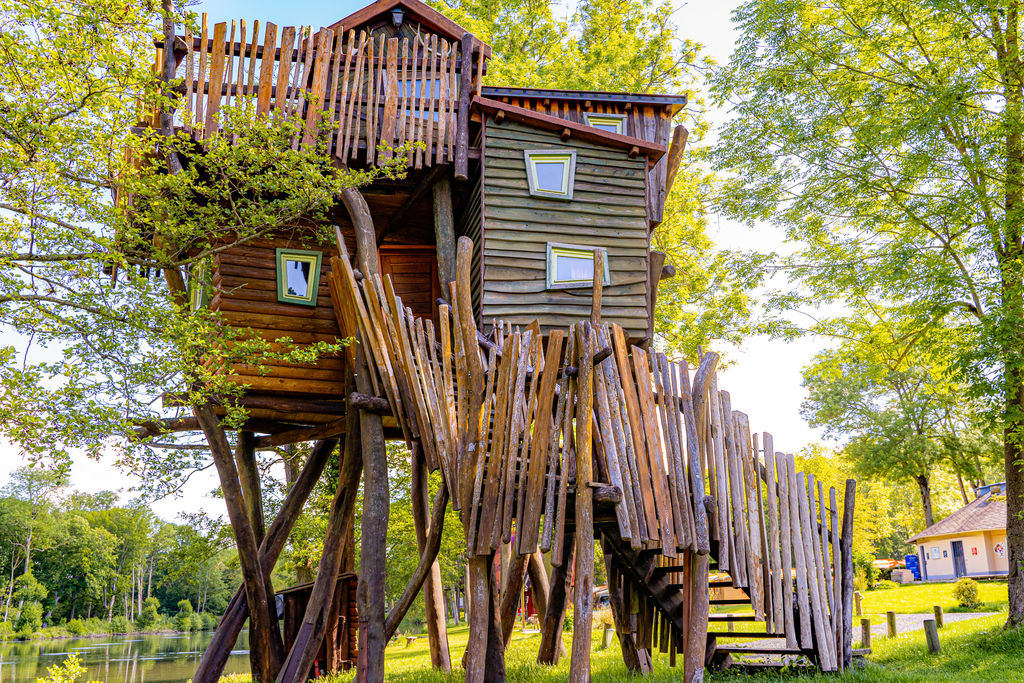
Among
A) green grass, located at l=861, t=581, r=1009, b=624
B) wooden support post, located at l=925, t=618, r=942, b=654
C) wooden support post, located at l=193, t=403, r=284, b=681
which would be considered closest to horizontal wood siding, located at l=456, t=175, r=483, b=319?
wooden support post, located at l=193, t=403, r=284, b=681

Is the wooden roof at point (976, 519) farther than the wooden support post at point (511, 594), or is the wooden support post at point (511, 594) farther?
the wooden roof at point (976, 519)

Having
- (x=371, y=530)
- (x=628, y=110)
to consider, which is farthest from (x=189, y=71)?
(x=628, y=110)

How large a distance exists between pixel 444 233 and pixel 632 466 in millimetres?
5781

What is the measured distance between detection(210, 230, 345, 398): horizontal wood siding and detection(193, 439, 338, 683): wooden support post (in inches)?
79.7

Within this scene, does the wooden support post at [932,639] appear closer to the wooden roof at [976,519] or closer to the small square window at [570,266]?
the small square window at [570,266]

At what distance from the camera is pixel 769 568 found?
859 cm

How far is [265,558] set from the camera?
523 inches

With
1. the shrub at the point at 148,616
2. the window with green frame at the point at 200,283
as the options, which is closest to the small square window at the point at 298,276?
the window with green frame at the point at 200,283

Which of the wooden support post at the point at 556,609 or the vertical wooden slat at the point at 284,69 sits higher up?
the vertical wooden slat at the point at 284,69

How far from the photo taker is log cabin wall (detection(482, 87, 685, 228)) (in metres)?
14.1

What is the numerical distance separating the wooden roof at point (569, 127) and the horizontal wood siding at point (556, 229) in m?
0.13

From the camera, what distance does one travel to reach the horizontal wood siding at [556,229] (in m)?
11.8

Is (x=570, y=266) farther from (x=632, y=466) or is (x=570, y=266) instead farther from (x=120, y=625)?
(x=120, y=625)

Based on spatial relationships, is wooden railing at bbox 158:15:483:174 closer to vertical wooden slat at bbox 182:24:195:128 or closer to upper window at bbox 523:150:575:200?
vertical wooden slat at bbox 182:24:195:128
